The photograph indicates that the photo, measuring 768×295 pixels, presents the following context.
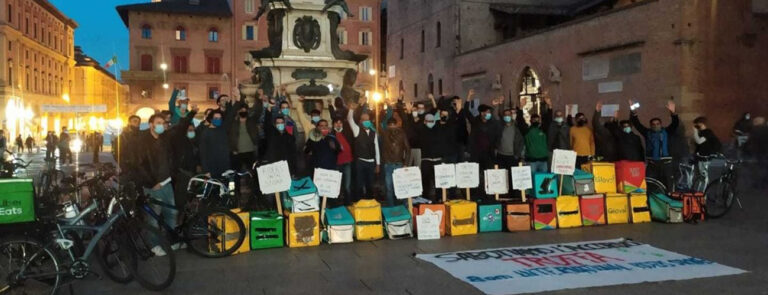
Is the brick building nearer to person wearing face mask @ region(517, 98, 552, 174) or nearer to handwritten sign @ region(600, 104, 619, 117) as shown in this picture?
handwritten sign @ region(600, 104, 619, 117)

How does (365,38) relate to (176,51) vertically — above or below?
above

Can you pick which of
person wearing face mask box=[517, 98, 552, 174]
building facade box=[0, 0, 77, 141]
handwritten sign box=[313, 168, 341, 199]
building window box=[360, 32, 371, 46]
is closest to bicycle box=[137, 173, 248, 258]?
handwritten sign box=[313, 168, 341, 199]

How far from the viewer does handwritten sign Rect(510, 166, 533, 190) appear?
1066 cm

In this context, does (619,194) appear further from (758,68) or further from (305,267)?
(758,68)

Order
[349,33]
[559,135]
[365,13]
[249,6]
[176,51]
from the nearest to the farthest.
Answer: [559,135], [176,51], [249,6], [349,33], [365,13]

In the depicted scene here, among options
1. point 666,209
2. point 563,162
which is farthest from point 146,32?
point 666,209

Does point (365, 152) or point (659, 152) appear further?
point (659, 152)

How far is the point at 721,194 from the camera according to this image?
11.6m

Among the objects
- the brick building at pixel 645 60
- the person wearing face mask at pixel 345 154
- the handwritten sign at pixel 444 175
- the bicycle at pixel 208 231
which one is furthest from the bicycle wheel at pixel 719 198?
the brick building at pixel 645 60

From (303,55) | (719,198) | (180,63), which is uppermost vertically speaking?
(180,63)

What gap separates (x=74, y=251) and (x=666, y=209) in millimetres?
9051

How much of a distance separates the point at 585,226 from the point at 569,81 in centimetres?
1952

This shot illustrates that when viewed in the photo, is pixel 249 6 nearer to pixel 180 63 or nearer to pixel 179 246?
pixel 180 63

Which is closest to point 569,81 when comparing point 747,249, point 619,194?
point 619,194
